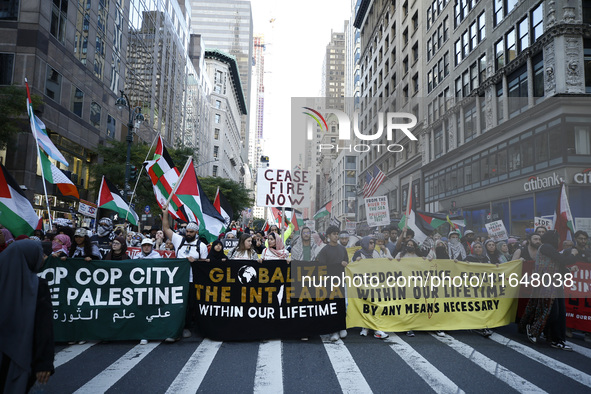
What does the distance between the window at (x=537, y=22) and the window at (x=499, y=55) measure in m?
2.84

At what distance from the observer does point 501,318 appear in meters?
7.25

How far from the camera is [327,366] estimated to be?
210 inches

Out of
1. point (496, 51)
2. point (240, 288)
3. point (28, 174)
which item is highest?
point (496, 51)

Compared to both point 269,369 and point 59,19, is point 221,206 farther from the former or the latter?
point 59,19

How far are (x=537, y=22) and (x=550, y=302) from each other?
64.4ft

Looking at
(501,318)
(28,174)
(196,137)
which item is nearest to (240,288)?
(501,318)

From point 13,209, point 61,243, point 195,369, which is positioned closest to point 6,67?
point 61,243

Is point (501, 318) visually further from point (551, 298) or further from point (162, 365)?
point (162, 365)

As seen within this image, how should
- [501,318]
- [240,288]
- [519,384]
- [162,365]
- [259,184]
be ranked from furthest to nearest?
1. [259,184]
2. [501,318]
3. [240,288]
4. [162,365]
5. [519,384]

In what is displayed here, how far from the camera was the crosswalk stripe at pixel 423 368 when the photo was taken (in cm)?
459

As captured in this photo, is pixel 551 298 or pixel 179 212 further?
pixel 179 212

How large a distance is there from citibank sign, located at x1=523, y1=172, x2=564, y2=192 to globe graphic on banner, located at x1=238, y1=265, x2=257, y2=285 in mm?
16454

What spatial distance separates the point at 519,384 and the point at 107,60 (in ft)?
107

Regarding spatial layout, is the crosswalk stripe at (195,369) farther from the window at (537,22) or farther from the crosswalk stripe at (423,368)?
the window at (537,22)
